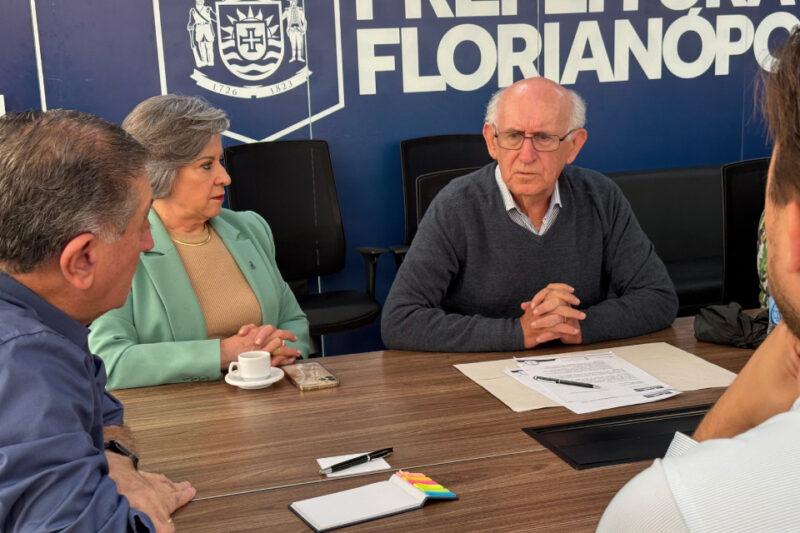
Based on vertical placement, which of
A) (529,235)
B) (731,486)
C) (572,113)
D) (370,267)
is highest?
(572,113)

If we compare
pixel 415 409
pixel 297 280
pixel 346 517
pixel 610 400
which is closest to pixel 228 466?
pixel 346 517

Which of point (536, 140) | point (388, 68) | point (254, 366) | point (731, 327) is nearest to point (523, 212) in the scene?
point (536, 140)

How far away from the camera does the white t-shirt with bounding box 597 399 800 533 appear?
76cm

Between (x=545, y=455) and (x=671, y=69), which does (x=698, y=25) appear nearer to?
(x=671, y=69)

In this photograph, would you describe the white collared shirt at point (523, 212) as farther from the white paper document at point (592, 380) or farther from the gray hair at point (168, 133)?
the gray hair at point (168, 133)

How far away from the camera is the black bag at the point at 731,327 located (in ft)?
7.06

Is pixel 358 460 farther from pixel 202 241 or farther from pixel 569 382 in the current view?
pixel 202 241

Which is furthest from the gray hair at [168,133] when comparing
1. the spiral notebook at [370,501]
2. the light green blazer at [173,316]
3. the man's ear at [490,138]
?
the spiral notebook at [370,501]

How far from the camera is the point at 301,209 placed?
4086mm

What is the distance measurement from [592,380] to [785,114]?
3.73ft

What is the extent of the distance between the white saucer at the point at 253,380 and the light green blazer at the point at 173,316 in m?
0.06

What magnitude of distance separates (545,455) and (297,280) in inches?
107

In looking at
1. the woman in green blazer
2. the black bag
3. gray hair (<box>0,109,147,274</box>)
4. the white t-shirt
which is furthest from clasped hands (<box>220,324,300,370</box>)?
the white t-shirt

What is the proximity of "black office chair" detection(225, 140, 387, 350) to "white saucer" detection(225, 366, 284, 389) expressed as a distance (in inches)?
71.6
